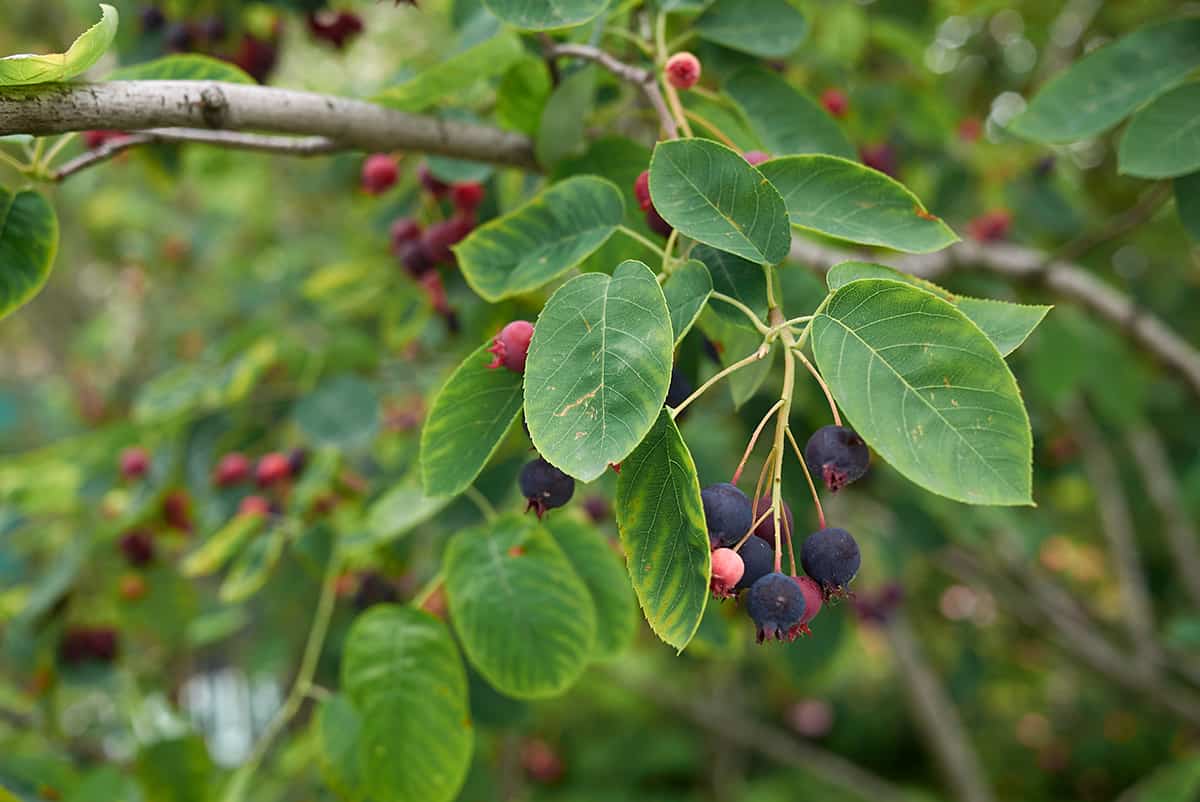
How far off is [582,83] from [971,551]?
247 centimetres

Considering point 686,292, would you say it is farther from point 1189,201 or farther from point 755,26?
point 1189,201

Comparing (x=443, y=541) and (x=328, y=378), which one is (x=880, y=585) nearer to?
(x=443, y=541)

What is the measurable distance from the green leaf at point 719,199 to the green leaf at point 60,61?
22.4 inches

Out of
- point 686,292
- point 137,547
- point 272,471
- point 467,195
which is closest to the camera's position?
point 686,292

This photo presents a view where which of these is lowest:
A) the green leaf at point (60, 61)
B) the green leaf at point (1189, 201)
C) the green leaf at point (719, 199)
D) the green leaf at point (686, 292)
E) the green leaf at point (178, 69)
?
the green leaf at point (1189, 201)

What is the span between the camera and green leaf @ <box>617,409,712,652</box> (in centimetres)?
72

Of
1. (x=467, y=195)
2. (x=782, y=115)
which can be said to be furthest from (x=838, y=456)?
(x=467, y=195)

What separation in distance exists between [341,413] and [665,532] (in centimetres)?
137

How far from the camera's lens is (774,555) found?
2.78 feet

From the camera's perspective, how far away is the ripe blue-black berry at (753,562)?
0.80 meters

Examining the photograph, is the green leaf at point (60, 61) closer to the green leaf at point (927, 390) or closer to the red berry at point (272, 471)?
the green leaf at point (927, 390)

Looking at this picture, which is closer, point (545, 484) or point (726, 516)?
point (726, 516)

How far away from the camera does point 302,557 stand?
5.66 feet

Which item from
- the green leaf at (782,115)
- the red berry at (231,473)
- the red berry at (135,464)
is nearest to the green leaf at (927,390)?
the green leaf at (782,115)
